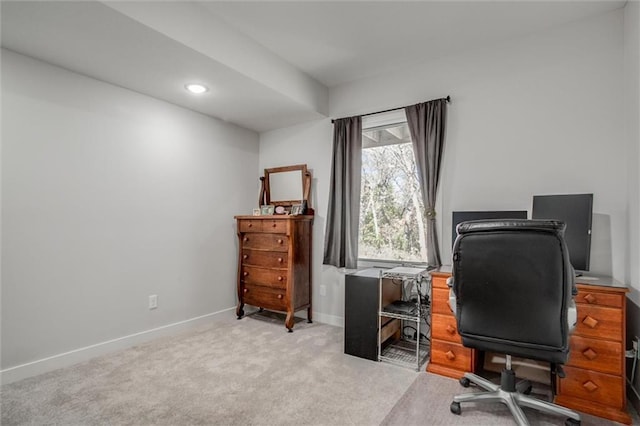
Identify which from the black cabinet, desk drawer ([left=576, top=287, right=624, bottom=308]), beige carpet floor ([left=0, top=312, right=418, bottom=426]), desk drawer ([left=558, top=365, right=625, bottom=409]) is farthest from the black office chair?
the black cabinet

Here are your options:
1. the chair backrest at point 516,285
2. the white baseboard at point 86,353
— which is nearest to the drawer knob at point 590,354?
the chair backrest at point 516,285

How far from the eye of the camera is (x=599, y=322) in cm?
189

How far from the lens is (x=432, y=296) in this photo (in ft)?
7.99

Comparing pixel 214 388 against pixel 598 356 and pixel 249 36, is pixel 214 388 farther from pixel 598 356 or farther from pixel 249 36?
pixel 249 36

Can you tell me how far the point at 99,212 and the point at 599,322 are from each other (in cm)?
361

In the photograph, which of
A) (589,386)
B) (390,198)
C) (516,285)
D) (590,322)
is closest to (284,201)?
(390,198)

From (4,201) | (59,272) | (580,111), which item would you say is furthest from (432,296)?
(4,201)

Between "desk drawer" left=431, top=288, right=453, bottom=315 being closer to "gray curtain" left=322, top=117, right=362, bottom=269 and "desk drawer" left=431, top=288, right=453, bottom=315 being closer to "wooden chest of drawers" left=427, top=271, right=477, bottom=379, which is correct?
"wooden chest of drawers" left=427, top=271, right=477, bottom=379

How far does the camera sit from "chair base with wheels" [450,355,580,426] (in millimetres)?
1718

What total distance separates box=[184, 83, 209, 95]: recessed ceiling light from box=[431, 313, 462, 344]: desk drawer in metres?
2.69

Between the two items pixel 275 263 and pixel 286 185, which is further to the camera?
pixel 286 185

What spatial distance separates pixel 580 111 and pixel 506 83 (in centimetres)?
58

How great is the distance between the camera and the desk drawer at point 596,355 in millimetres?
1850

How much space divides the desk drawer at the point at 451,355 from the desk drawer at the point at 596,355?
594 millimetres
